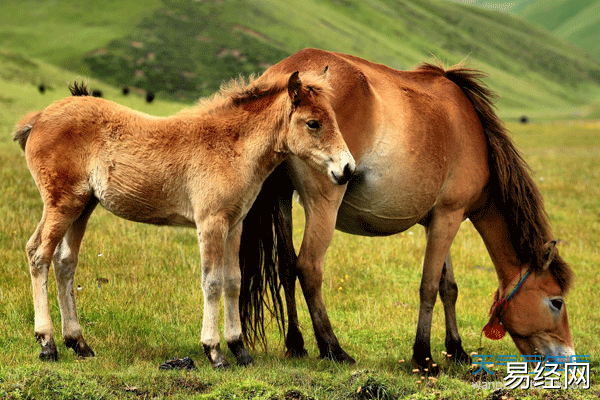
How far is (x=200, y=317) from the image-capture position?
7055 mm

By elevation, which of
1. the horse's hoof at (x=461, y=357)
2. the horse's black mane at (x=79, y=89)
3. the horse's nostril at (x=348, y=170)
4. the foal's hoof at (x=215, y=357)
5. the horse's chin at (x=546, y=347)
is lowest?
the horse's hoof at (x=461, y=357)

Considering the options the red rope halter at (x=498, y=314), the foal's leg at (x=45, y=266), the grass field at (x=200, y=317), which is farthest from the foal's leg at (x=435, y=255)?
the foal's leg at (x=45, y=266)

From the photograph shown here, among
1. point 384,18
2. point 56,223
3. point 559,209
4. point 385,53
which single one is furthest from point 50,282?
point 384,18

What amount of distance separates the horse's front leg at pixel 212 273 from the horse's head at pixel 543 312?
3.07 m

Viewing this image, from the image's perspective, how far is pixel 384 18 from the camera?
6531 inches

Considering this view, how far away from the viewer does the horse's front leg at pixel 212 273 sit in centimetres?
523

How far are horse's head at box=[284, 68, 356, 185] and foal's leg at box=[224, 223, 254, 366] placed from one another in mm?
919

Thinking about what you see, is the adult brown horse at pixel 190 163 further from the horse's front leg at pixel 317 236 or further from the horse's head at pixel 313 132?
the horse's front leg at pixel 317 236

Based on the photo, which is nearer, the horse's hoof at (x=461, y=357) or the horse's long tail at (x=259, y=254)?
the horse's long tail at (x=259, y=254)

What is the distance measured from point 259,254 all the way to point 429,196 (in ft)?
5.90

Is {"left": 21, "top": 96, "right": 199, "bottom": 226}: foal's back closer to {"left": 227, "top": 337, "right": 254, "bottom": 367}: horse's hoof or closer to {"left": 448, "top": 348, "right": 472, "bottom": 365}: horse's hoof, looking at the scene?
{"left": 227, "top": 337, "right": 254, "bottom": 367}: horse's hoof

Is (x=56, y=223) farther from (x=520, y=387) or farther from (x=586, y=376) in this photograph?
(x=586, y=376)

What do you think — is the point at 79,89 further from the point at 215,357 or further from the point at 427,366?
the point at 427,366

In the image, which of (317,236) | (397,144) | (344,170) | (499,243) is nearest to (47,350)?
(317,236)
